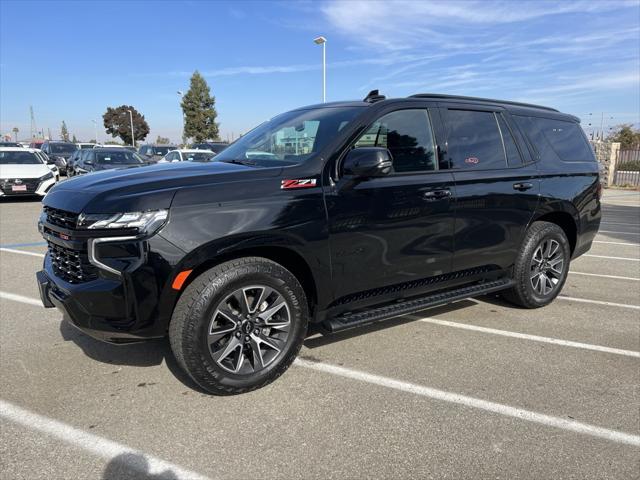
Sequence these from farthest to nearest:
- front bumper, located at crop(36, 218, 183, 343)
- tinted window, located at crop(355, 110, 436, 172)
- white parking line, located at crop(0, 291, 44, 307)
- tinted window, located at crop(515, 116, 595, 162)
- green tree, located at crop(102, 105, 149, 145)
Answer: green tree, located at crop(102, 105, 149, 145) → white parking line, located at crop(0, 291, 44, 307) → tinted window, located at crop(515, 116, 595, 162) → tinted window, located at crop(355, 110, 436, 172) → front bumper, located at crop(36, 218, 183, 343)

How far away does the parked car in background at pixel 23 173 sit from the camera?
→ 530 inches

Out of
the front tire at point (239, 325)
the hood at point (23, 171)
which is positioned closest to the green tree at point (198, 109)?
the hood at point (23, 171)

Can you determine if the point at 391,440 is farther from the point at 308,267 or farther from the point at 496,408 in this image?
the point at 308,267

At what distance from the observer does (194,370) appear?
2943 millimetres

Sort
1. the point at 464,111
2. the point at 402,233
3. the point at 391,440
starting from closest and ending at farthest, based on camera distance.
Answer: the point at 391,440
the point at 402,233
the point at 464,111

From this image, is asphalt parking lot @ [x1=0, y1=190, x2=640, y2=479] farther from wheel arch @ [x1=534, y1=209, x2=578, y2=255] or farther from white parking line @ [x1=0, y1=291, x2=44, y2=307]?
wheel arch @ [x1=534, y1=209, x2=578, y2=255]

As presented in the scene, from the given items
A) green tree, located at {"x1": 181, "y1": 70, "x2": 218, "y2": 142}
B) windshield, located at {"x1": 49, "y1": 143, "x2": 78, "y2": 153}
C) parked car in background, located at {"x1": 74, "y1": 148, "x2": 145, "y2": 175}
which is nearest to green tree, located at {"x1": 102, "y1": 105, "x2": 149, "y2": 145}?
green tree, located at {"x1": 181, "y1": 70, "x2": 218, "y2": 142}

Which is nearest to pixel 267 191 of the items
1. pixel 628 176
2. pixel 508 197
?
pixel 508 197

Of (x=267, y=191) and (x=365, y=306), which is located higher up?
(x=267, y=191)

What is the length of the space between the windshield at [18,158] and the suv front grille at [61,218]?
13.3 metres

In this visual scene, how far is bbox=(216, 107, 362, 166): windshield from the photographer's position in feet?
11.6

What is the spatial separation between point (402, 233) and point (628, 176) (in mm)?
25195

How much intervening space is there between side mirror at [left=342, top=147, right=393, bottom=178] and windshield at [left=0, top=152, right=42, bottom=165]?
14383mm

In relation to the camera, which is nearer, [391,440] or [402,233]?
[391,440]
